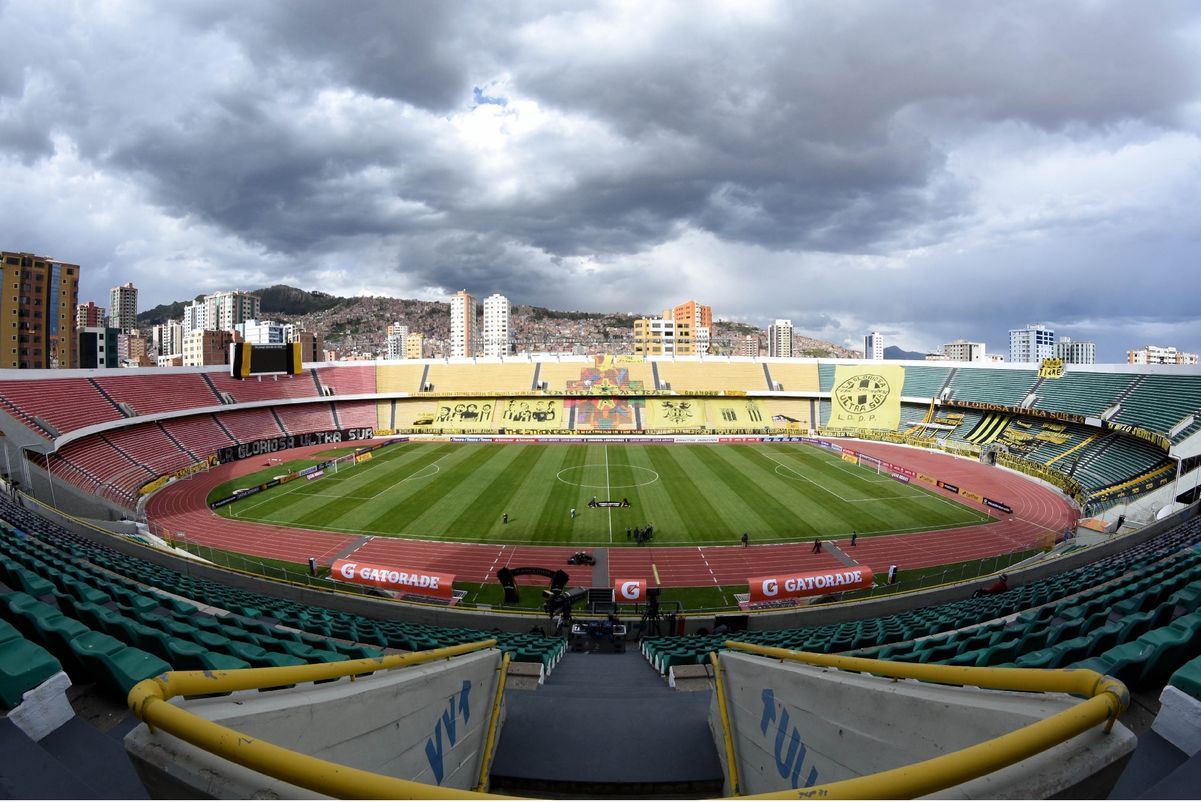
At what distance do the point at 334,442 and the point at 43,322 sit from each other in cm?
5484

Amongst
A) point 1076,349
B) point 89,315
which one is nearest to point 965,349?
point 1076,349

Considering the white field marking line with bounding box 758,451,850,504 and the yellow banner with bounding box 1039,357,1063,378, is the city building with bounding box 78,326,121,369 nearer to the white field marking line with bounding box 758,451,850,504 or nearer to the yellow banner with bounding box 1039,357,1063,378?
the white field marking line with bounding box 758,451,850,504

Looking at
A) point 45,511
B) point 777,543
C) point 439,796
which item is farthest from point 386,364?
point 439,796

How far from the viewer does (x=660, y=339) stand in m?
113

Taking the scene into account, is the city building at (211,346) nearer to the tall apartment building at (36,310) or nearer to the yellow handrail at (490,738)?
the tall apartment building at (36,310)

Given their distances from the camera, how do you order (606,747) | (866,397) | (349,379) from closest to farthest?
(606,747)
(866,397)
(349,379)

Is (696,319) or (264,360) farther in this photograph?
(696,319)

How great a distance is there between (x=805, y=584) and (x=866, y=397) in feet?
157

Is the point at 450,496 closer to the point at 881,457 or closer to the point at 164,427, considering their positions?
the point at 164,427

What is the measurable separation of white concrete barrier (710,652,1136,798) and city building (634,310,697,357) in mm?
107198

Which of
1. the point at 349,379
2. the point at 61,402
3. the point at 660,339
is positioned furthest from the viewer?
the point at 660,339

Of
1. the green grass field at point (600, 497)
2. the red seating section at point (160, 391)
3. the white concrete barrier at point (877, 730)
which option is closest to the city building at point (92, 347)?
the red seating section at point (160, 391)

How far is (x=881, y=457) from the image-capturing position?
150 feet

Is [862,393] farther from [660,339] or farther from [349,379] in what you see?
[349,379]
